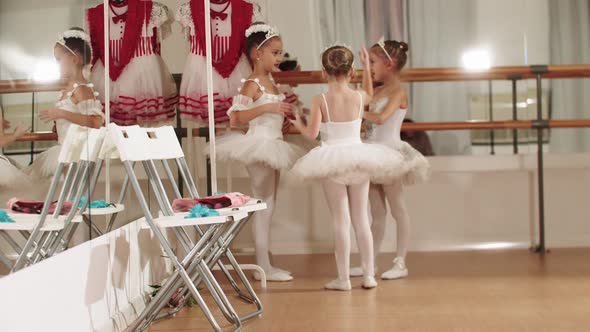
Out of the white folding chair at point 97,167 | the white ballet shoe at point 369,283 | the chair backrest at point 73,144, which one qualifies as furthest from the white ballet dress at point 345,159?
the chair backrest at point 73,144

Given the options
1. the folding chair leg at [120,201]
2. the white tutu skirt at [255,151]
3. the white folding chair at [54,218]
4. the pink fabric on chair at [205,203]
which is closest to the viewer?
the white folding chair at [54,218]

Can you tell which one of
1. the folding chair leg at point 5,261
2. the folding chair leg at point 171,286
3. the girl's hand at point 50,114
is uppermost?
the girl's hand at point 50,114

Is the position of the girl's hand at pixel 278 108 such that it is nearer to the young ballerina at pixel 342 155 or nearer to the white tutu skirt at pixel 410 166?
the young ballerina at pixel 342 155

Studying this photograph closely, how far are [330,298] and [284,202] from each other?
1568 mm

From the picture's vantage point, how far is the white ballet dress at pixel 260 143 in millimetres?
4172

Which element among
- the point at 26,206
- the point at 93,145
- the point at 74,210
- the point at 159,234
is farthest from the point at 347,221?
the point at 26,206

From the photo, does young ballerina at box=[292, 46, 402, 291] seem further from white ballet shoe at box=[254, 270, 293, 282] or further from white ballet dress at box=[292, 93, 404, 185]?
white ballet shoe at box=[254, 270, 293, 282]

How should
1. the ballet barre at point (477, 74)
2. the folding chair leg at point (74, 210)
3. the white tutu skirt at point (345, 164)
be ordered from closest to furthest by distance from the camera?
the folding chair leg at point (74, 210) < the white tutu skirt at point (345, 164) < the ballet barre at point (477, 74)

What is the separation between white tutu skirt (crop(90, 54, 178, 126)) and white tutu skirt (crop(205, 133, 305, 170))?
34 centimetres

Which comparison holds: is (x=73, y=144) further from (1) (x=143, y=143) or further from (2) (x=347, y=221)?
(2) (x=347, y=221)

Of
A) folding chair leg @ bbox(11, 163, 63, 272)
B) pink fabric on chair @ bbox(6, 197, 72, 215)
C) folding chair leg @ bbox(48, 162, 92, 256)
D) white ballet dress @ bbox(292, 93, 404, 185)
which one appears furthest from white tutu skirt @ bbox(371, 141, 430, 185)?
pink fabric on chair @ bbox(6, 197, 72, 215)

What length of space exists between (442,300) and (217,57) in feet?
5.97

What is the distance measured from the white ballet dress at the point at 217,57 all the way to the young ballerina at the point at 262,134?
0.35 ft

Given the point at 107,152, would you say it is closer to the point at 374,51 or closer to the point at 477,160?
the point at 374,51
